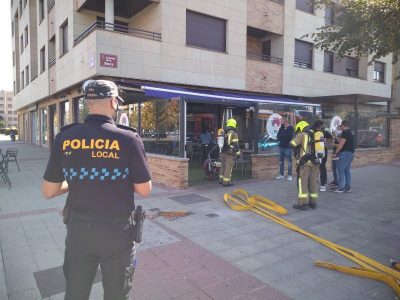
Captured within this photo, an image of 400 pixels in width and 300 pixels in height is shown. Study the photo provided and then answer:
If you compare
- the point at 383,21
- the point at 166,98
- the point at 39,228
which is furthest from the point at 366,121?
the point at 39,228

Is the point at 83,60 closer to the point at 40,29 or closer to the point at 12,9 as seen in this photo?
the point at 40,29

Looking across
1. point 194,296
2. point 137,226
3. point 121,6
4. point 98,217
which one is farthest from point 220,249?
point 121,6

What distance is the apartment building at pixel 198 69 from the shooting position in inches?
440

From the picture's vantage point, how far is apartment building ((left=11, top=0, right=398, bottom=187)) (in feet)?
36.7

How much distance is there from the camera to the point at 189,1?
13508mm

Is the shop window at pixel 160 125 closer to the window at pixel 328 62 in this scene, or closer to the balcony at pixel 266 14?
the balcony at pixel 266 14

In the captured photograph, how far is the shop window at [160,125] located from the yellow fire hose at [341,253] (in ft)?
9.80

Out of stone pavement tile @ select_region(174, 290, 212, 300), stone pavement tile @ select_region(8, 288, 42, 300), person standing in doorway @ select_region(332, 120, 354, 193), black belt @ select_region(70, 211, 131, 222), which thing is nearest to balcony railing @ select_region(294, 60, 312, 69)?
person standing in doorway @ select_region(332, 120, 354, 193)

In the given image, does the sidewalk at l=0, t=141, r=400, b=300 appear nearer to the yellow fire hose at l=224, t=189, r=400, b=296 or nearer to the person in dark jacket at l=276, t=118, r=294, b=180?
the yellow fire hose at l=224, t=189, r=400, b=296

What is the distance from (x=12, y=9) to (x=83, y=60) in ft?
91.4

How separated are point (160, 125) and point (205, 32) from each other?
560 cm

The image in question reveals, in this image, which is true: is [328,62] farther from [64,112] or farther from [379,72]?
[64,112]

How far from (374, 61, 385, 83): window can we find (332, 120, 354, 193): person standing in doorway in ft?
52.5

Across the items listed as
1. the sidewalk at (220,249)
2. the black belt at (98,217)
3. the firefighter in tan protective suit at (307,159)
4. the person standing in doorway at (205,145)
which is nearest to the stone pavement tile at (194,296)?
the sidewalk at (220,249)
